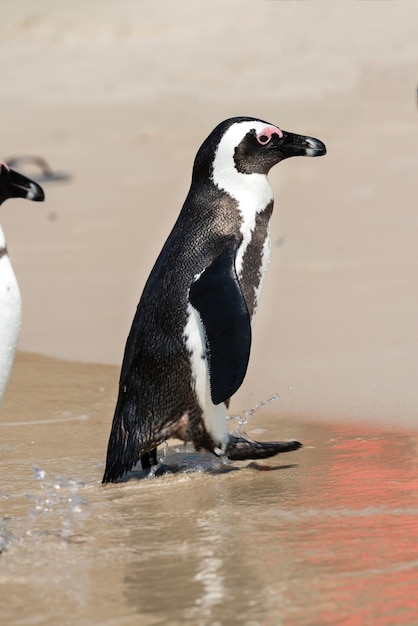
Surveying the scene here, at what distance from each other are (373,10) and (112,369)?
1166 cm

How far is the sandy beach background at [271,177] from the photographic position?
5348 mm

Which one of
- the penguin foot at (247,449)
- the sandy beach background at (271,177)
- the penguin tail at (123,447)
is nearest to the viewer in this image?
the penguin tail at (123,447)

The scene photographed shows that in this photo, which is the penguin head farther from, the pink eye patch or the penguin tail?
the pink eye patch

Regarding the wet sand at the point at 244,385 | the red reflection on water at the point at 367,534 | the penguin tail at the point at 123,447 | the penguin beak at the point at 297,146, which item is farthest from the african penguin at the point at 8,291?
the penguin beak at the point at 297,146

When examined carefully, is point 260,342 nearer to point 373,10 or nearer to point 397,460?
point 397,460

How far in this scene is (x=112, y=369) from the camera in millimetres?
5605

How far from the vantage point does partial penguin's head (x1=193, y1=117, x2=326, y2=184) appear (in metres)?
4.17

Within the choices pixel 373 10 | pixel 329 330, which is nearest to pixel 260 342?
pixel 329 330

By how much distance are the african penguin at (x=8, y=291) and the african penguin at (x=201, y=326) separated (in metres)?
0.65

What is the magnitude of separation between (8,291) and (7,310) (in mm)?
46

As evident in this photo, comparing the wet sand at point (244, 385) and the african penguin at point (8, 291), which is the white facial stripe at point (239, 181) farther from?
the african penguin at point (8, 291)

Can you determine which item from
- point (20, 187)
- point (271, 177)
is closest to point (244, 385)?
point (20, 187)

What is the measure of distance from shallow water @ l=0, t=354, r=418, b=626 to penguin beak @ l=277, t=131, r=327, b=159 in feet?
2.94

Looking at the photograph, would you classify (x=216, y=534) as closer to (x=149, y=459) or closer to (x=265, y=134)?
(x=149, y=459)
